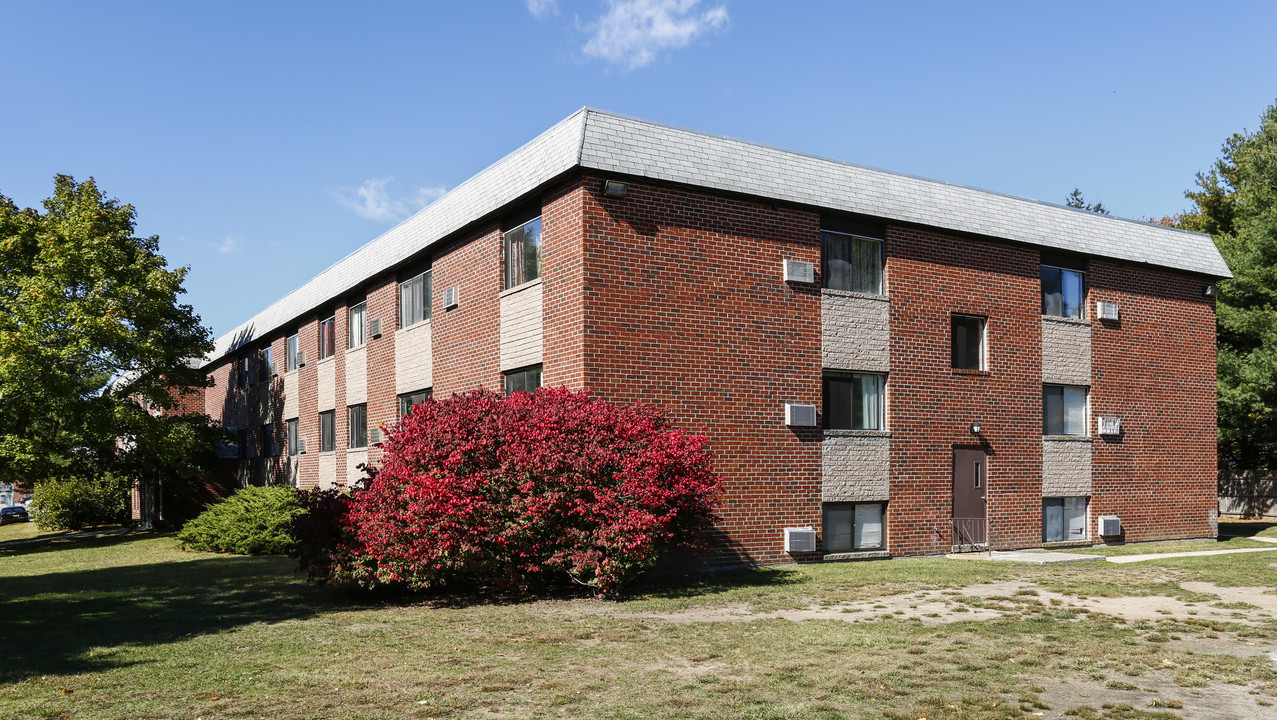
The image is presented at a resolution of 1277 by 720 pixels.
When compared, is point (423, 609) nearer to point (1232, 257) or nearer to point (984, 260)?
point (984, 260)

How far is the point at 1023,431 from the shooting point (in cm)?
2088

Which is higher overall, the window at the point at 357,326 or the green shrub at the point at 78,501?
the window at the point at 357,326

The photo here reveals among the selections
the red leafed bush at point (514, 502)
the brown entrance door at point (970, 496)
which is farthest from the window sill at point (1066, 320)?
the red leafed bush at point (514, 502)

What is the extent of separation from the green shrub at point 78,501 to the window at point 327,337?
43.3 feet

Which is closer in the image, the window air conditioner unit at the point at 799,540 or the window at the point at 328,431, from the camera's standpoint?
the window air conditioner unit at the point at 799,540

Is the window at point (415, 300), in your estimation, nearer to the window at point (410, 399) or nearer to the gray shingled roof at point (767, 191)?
the gray shingled roof at point (767, 191)

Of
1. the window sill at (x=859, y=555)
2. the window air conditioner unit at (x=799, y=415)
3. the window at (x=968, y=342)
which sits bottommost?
the window sill at (x=859, y=555)

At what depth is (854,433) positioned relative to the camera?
1861cm

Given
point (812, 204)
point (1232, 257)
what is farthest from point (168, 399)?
point (1232, 257)

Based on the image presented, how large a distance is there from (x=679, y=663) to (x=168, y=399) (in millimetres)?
26240

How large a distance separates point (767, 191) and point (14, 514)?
49.9 meters

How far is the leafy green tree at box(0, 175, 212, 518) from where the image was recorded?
26.1 m

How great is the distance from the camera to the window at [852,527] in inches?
723

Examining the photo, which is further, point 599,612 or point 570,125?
point 570,125
